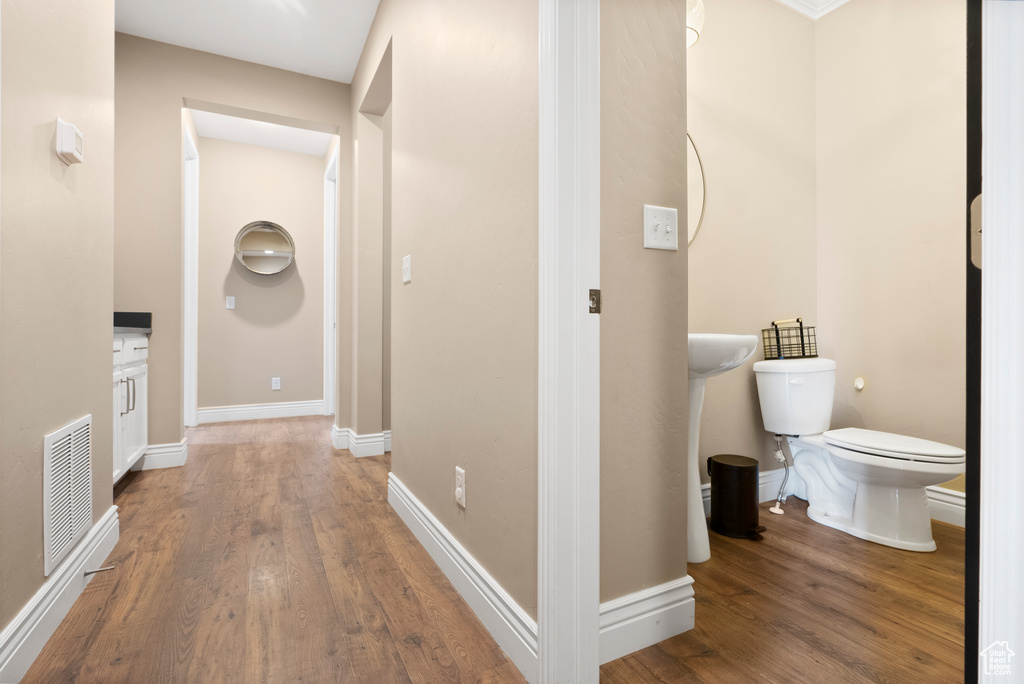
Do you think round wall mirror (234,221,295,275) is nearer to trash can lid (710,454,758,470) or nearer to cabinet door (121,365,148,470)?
cabinet door (121,365,148,470)

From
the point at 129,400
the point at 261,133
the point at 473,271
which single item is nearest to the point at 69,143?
the point at 473,271

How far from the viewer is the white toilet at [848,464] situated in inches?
69.6

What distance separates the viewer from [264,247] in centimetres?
459

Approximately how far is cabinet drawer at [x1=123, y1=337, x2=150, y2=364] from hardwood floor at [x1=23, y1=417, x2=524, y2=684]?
676 mm

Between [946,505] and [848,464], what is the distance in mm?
543

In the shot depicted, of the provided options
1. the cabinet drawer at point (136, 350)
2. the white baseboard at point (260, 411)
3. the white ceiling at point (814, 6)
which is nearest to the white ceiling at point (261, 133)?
the cabinet drawer at point (136, 350)

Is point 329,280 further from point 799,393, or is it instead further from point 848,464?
point 848,464

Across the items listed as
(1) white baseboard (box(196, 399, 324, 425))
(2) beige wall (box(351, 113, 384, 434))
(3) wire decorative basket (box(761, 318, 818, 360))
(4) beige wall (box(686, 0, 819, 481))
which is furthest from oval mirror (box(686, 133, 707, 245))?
(1) white baseboard (box(196, 399, 324, 425))

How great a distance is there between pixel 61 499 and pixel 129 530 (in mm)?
752

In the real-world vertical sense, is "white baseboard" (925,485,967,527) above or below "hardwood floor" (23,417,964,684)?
above

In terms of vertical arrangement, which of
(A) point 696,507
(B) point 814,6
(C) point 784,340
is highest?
(B) point 814,6

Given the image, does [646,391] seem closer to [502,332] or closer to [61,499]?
[502,332]

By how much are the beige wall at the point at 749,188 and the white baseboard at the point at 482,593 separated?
117 centimetres

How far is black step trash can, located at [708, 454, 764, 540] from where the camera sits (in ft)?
6.25
